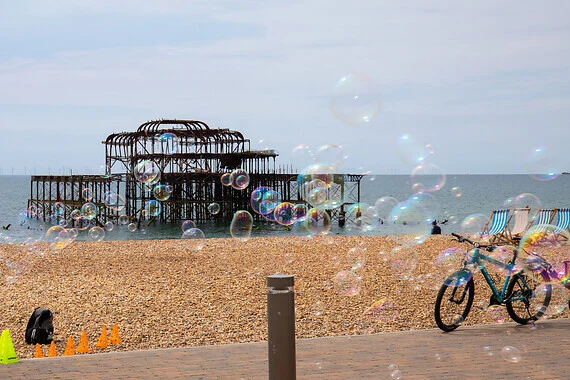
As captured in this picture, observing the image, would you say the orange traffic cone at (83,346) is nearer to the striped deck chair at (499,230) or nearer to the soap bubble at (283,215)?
the striped deck chair at (499,230)

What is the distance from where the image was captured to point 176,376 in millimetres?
5676

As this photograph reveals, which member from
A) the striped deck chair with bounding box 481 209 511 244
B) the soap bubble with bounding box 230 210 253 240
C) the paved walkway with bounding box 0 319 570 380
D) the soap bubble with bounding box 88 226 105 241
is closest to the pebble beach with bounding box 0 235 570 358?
the paved walkway with bounding box 0 319 570 380

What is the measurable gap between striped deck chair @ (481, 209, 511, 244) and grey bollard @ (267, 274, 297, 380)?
589 inches

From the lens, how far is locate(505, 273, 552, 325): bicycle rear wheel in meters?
7.65

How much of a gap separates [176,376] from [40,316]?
324cm

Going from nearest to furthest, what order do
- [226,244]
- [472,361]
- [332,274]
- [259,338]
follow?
1. [472,361]
2. [259,338]
3. [332,274]
4. [226,244]

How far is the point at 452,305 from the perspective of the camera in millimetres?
7434

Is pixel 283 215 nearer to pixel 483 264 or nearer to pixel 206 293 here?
pixel 206 293

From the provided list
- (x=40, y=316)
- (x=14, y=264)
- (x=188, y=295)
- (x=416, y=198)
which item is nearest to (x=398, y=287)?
(x=416, y=198)

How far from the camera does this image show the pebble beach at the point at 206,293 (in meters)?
8.64

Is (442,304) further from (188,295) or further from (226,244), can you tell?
(226,244)

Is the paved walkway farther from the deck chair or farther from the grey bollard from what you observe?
the deck chair

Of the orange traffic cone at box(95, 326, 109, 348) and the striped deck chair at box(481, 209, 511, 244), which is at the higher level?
the striped deck chair at box(481, 209, 511, 244)

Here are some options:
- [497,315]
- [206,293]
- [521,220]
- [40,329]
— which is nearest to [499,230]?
[521,220]
